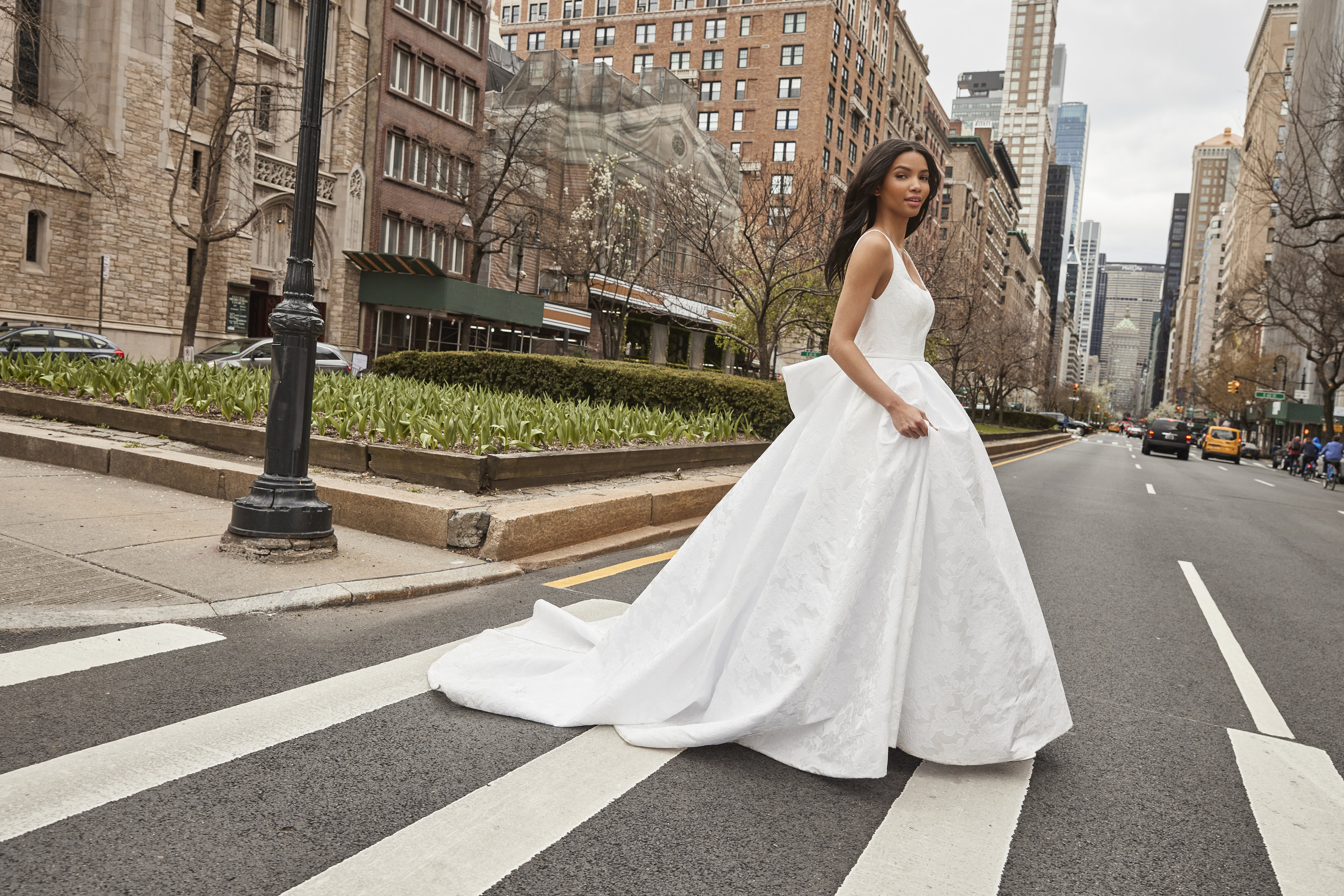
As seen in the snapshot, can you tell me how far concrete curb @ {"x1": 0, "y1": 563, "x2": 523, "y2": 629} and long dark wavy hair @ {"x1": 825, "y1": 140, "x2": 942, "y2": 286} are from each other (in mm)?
3021

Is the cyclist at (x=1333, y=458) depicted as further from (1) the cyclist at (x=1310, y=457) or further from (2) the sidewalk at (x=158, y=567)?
(2) the sidewalk at (x=158, y=567)

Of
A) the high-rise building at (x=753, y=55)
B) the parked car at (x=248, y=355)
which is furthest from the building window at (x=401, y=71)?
the high-rise building at (x=753, y=55)

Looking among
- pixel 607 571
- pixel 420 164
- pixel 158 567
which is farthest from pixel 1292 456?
pixel 158 567

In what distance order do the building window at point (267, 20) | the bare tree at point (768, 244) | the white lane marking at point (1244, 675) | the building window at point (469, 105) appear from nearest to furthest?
the white lane marking at point (1244, 675)
the bare tree at point (768, 244)
the building window at point (267, 20)
the building window at point (469, 105)

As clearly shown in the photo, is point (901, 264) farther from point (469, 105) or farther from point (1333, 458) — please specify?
point (469, 105)

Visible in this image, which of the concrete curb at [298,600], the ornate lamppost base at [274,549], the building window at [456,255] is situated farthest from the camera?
the building window at [456,255]

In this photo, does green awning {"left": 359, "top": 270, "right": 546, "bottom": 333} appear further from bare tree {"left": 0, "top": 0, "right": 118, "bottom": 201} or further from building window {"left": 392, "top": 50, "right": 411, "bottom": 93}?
bare tree {"left": 0, "top": 0, "right": 118, "bottom": 201}

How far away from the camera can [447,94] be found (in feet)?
137

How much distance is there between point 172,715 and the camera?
127 inches

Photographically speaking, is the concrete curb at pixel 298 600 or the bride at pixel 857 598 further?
the concrete curb at pixel 298 600

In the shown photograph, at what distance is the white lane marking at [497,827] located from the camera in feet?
7.43

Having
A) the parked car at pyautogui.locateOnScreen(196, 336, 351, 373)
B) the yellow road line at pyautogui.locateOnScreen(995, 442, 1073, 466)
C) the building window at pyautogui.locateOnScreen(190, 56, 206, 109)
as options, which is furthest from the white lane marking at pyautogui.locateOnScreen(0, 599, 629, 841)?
the building window at pyautogui.locateOnScreen(190, 56, 206, 109)

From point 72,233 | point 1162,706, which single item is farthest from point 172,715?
point 72,233

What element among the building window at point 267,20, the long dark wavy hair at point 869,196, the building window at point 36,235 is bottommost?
the long dark wavy hair at point 869,196
